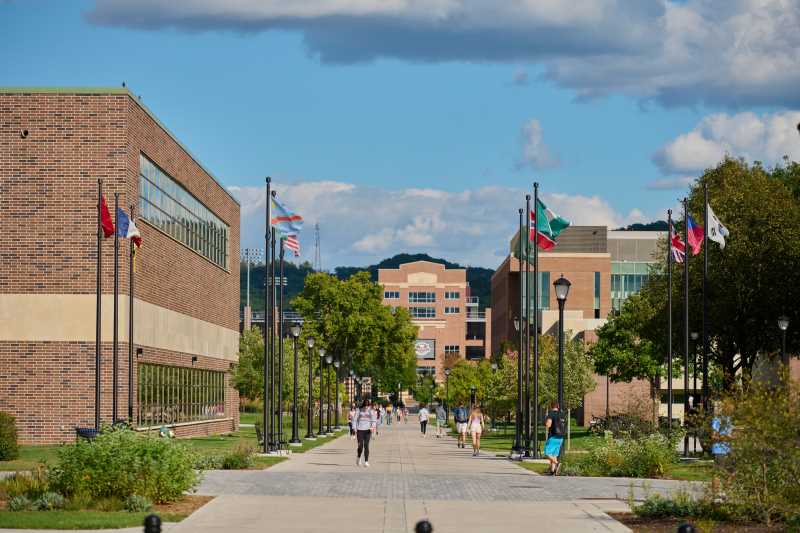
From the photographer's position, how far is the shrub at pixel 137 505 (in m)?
19.7

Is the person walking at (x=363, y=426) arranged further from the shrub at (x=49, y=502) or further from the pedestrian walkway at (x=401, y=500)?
the shrub at (x=49, y=502)

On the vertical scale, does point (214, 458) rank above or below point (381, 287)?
below

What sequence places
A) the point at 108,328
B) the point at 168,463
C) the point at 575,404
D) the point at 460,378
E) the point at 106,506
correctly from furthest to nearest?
the point at 460,378 < the point at 575,404 < the point at 108,328 < the point at 168,463 < the point at 106,506

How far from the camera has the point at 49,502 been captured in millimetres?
19812

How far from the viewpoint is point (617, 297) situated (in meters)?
144

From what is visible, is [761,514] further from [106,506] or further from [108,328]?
[108,328]

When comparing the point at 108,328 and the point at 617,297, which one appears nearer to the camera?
the point at 108,328

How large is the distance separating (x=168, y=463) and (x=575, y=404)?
51.6 metres

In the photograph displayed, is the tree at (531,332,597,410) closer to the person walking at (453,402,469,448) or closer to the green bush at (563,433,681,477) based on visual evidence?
the person walking at (453,402,469,448)

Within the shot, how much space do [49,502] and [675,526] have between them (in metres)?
9.08

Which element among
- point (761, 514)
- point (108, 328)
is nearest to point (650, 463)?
point (761, 514)

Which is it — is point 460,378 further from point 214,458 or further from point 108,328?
point 214,458

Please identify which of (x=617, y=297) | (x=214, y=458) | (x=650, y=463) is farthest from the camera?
(x=617, y=297)

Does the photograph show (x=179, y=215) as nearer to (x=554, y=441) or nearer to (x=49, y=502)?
(x=554, y=441)
